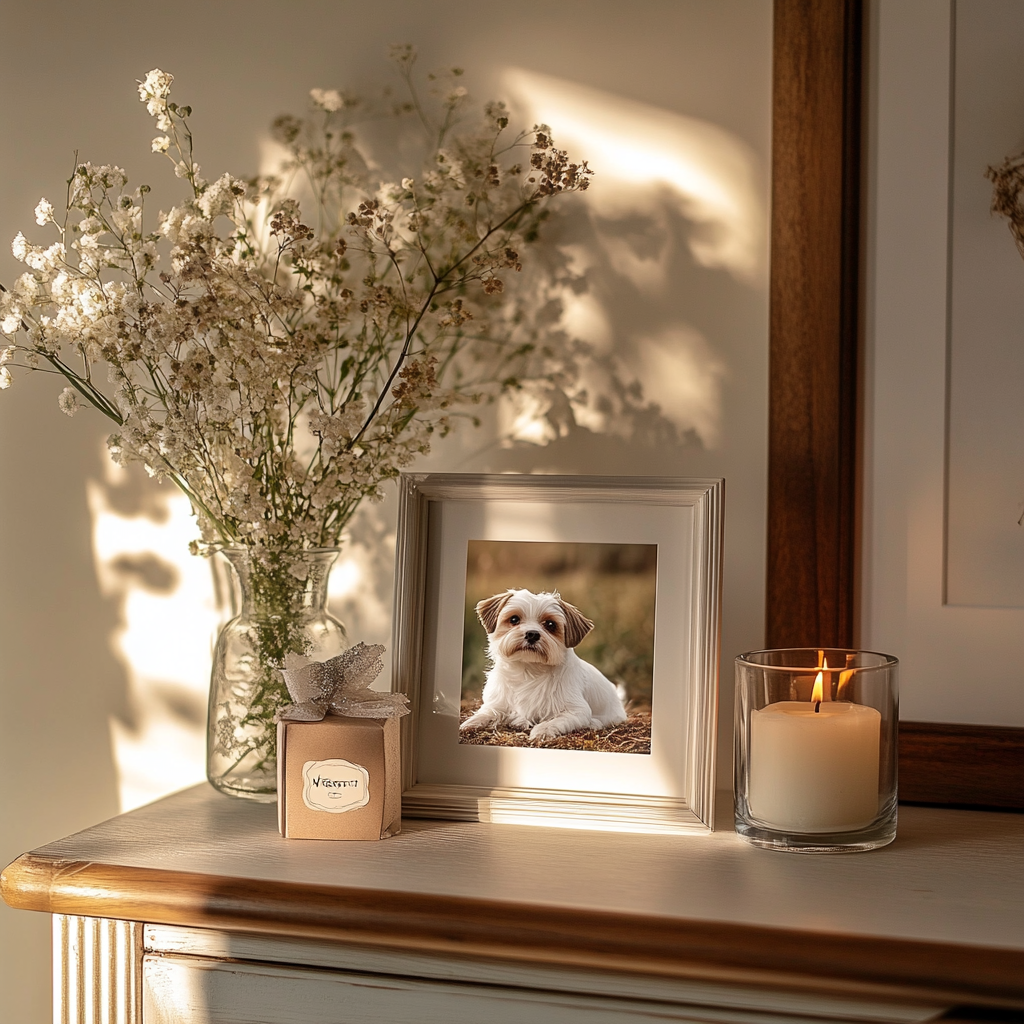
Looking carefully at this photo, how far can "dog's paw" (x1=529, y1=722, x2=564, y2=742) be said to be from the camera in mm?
964

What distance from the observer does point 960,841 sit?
0.91 m

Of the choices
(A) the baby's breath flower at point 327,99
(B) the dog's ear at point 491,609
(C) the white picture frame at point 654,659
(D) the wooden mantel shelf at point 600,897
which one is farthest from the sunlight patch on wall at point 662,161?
(D) the wooden mantel shelf at point 600,897

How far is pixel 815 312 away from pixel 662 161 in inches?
10.0

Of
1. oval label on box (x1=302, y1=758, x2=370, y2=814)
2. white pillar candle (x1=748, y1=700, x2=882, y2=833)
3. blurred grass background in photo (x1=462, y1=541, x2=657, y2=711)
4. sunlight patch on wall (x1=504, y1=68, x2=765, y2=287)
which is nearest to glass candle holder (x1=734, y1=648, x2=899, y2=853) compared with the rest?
white pillar candle (x1=748, y1=700, x2=882, y2=833)

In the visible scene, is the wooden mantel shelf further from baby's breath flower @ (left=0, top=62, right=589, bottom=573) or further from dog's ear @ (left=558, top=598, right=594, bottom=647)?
baby's breath flower @ (left=0, top=62, right=589, bottom=573)

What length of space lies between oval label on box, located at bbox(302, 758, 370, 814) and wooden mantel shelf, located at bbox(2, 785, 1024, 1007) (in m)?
0.04

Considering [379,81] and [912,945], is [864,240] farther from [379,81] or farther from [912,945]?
[912,945]

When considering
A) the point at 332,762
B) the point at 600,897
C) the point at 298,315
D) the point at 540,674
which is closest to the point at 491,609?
the point at 540,674

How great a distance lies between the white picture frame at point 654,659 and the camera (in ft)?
3.05

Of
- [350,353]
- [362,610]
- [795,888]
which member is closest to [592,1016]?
[795,888]

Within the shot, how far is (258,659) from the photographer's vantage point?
3.37 ft

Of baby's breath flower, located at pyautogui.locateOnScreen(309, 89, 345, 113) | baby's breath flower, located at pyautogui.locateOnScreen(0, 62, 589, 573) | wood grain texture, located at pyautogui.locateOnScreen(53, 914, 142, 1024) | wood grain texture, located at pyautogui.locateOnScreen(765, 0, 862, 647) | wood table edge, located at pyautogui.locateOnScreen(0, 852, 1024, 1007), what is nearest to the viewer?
wood table edge, located at pyautogui.locateOnScreen(0, 852, 1024, 1007)

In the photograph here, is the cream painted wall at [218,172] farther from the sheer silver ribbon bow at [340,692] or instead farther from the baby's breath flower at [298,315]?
the sheer silver ribbon bow at [340,692]

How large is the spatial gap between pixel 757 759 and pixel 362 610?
0.54 meters
